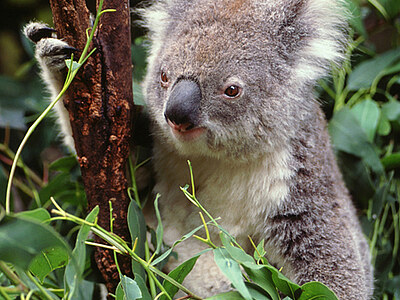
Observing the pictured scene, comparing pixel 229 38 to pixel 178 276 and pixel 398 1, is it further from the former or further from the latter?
pixel 398 1

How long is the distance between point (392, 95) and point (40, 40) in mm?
2674

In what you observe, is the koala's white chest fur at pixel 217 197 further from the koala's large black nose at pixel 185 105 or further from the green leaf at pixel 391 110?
the green leaf at pixel 391 110

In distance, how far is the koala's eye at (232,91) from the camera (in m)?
1.96

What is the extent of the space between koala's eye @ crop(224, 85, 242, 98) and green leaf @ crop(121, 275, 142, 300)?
816mm

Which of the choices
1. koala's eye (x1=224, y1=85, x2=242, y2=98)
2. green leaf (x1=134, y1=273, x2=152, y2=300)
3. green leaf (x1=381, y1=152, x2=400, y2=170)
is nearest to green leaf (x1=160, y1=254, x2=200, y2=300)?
green leaf (x1=134, y1=273, x2=152, y2=300)

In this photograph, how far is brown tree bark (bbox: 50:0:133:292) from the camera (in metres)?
1.90

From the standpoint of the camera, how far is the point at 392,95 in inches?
143

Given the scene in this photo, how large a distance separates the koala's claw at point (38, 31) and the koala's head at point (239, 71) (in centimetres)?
49

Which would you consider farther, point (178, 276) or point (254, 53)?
point (254, 53)

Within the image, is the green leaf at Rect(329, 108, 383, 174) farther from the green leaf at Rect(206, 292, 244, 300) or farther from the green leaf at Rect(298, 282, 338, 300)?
the green leaf at Rect(206, 292, 244, 300)

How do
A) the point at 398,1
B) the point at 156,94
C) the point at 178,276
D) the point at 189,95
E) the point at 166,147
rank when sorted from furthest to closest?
the point at 398,1, the point at 166,147, the point at 156,94, the point at 189,95, the point at 178,276

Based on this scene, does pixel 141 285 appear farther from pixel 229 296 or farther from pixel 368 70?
pixel 368 70

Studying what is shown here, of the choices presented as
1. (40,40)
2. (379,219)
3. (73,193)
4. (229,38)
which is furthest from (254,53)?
(379,219)

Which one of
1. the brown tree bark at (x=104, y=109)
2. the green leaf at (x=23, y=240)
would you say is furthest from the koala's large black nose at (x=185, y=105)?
the green leaf at (x=23, y=240)
